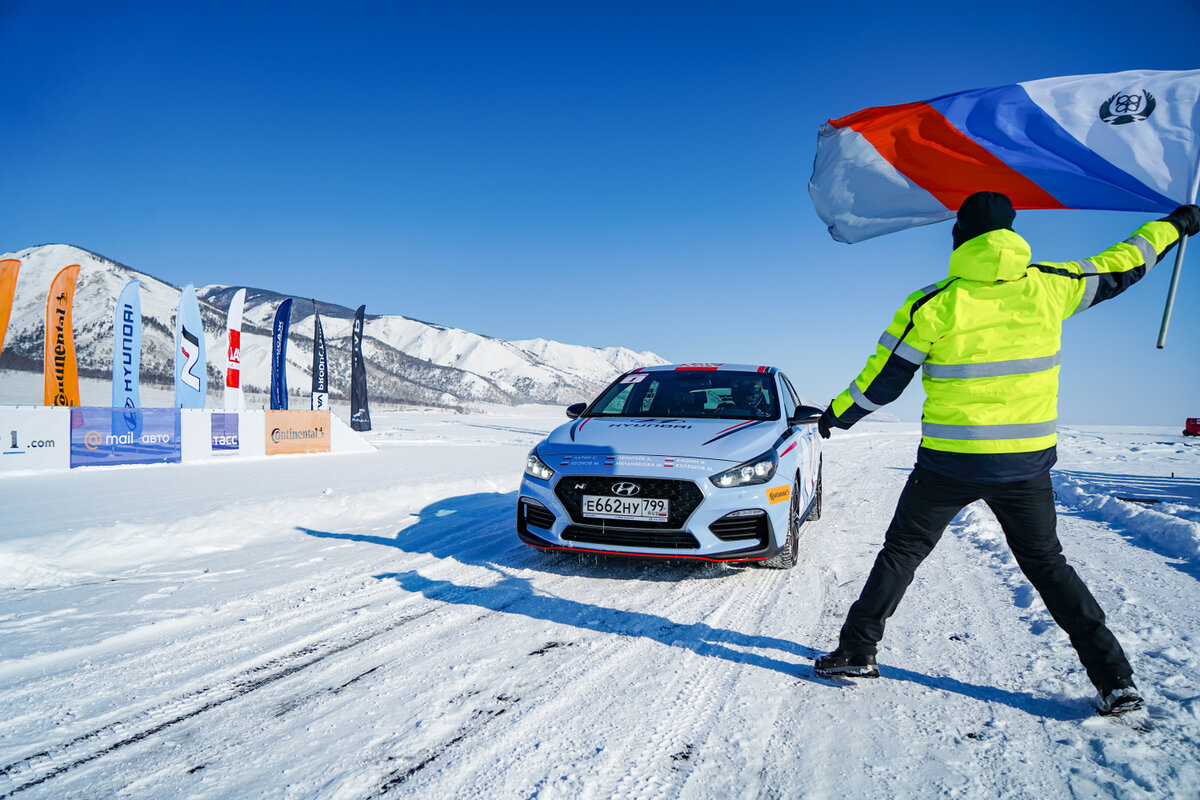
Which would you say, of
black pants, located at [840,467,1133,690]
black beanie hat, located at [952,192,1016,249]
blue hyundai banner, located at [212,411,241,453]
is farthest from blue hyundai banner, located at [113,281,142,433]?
black beanie hat, located at [952,192,1016,249]

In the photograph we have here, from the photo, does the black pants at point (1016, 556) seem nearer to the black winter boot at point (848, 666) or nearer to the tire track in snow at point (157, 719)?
the black winter boot at point (848, 666)

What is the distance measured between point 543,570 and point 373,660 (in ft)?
5.79

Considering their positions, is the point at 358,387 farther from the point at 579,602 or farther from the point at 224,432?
the point at 579,602

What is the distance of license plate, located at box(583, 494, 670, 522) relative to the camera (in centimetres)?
402

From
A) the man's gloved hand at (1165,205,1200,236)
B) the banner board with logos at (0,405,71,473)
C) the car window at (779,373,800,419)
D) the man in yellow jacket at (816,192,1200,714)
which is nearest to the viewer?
the man in yellow jacket at (816,192,1200,714)

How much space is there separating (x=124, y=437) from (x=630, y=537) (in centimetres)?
1185

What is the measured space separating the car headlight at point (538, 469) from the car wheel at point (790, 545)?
63.7 inches

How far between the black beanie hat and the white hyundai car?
1875 millimetres

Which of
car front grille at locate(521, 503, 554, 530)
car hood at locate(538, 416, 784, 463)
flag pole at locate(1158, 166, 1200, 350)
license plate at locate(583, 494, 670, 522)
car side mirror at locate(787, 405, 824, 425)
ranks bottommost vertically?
car front grille at locate(521, 503, 554, 530)

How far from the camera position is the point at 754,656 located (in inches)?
121

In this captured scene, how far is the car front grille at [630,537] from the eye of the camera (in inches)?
157

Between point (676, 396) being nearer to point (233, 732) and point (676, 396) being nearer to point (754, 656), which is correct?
point (754, 656)

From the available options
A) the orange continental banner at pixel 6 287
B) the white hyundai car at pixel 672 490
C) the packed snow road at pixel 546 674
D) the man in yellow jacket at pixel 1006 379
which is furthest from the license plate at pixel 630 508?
the orange continental banner at pixel 6 287

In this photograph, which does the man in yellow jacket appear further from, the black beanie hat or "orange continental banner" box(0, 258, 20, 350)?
"orange continental banner" box(0, 258, 20, 350)
